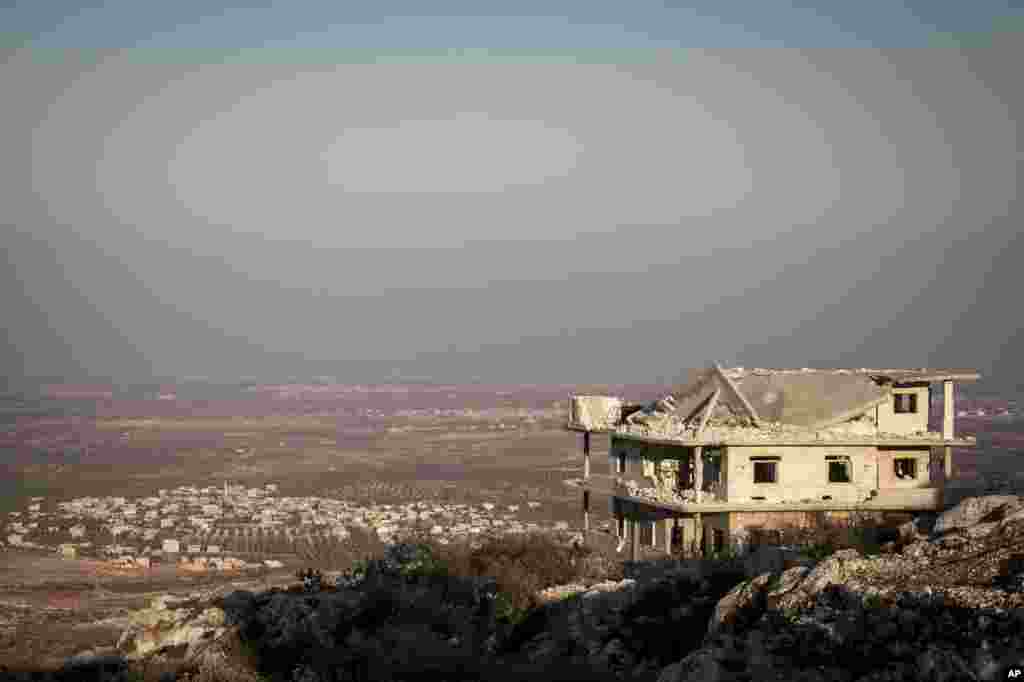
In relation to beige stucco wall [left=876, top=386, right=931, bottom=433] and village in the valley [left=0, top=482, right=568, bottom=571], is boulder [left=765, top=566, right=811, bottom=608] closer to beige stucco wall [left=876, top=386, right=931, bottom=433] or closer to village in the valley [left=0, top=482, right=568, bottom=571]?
beige stucco wall [left=876, top=386, right=931, bottom=433]

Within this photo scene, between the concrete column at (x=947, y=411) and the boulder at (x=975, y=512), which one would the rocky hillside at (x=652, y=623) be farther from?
the concrete column at (x=947, y=411)

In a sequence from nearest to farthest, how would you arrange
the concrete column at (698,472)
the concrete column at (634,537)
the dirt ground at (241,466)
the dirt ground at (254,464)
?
the concrete column at (698,472) < the concrete column at (634,537) < the dirt ground at (241,466) < the dirt ground at (254,464)

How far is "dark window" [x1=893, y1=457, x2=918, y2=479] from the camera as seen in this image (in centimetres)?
3369

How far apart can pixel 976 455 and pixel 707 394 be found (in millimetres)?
76455

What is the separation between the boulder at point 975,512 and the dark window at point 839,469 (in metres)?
8.82

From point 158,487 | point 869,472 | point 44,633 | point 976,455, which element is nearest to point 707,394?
point 869,472

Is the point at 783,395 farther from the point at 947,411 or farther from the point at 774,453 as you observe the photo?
the point at 947,411

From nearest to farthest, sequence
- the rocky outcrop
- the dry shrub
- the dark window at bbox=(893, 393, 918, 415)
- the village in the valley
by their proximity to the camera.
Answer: the rocky outcrop
the dry shrub
the dark window at bbox=(893, 393, 918, 415)
the village in the valley

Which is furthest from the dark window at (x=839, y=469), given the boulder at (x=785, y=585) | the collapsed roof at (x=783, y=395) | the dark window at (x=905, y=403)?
the boulder at (x=785, y=585)

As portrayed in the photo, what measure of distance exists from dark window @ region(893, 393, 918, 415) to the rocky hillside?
8.93 meters

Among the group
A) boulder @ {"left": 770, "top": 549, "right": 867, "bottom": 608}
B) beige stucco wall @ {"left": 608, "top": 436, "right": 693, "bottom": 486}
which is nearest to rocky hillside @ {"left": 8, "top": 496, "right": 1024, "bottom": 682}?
boulder @ {"left": 770, "top": 549, "right": 867, "bottom": 608}

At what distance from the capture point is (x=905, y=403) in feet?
112

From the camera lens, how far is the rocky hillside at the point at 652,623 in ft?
47.4

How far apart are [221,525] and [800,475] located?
4539 centimetres
